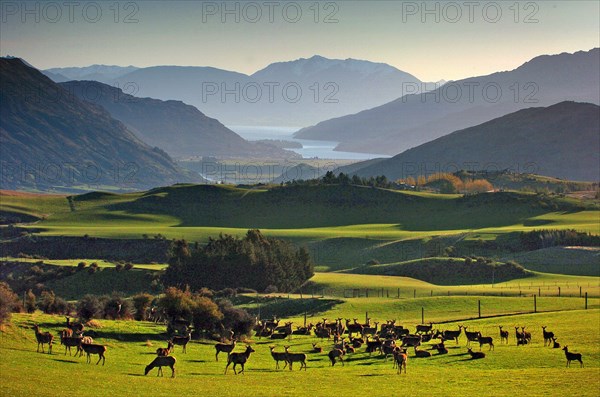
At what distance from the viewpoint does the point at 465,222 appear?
162 m

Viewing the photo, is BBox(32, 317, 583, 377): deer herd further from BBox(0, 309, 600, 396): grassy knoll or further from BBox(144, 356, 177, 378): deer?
BBox(0, 309, 600, 396): grassy knoll

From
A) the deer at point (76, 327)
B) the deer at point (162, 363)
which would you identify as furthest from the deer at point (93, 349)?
the deer at point (76, 327)

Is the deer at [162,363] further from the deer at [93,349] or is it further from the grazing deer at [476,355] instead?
the grazing deer at [476,355]

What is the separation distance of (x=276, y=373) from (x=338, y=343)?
6.92 meters

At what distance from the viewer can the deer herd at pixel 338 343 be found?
39406 mm

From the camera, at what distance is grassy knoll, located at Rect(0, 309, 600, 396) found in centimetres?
3347

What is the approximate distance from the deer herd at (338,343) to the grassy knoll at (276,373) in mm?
540

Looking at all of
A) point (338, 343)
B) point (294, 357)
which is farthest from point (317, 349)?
point (294, 357)

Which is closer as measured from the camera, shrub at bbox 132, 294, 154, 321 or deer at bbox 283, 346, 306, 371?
deer at bbox 283, 346, 306, 371

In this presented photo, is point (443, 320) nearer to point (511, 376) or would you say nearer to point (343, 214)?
point (511, 376)

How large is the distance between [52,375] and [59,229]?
124 meters

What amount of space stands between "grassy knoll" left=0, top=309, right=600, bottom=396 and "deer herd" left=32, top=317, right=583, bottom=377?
0.54 meters

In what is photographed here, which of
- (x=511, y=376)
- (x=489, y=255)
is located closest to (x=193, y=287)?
(x=489, y=255)

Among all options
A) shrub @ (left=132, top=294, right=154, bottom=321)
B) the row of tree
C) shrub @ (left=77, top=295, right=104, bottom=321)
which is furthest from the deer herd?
the row of tree
